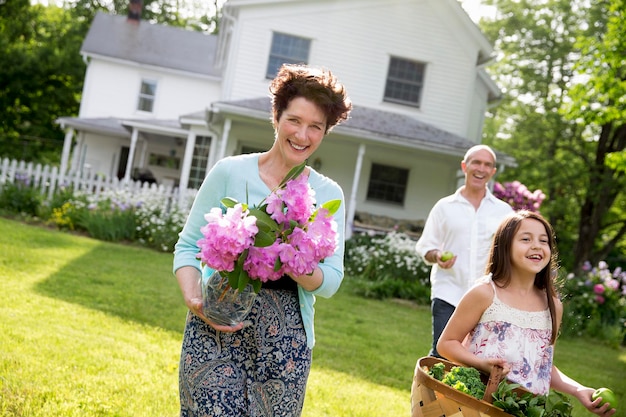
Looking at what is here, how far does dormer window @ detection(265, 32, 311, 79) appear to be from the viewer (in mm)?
19859

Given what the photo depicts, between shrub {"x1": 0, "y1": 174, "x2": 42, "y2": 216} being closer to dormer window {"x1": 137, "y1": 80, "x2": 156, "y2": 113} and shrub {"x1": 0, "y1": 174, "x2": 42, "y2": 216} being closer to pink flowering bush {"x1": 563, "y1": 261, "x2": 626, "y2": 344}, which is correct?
pink flowering bush {"x1": 563, "y1": 261, "x2": 626, "y2": 344}

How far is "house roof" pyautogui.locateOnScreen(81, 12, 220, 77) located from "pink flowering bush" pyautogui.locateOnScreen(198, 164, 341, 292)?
26.5 m

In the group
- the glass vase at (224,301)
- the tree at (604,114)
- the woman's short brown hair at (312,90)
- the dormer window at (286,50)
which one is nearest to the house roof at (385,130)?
the dormer window at (286,50)

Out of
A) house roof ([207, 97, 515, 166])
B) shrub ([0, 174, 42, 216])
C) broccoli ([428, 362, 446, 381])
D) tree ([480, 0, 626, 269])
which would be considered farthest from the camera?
tree ([480, 0, 626, 269])

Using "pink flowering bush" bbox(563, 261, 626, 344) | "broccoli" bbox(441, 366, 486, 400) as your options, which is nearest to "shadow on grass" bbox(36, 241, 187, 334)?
"broccoli" bbox(441, 366, 486, 400)

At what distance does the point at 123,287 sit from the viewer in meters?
10.3

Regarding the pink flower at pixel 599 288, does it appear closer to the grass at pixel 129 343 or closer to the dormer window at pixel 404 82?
the grass at pixel 129 343

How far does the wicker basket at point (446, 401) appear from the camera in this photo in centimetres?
266

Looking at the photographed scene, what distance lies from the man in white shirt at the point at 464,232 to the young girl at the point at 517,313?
172cm

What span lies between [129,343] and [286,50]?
13965mm

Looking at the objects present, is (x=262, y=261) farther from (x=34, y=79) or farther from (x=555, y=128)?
(x=34, y=79)

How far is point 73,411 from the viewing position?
4742mm

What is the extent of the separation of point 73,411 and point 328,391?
236cm

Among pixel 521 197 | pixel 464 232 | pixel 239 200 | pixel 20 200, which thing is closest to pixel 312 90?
pixel 239 200
